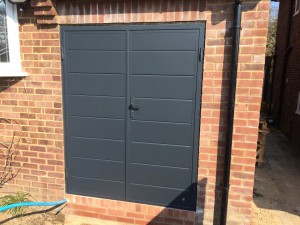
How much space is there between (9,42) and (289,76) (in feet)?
27.5

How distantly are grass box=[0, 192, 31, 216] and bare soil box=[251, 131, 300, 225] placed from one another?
10.0 feet

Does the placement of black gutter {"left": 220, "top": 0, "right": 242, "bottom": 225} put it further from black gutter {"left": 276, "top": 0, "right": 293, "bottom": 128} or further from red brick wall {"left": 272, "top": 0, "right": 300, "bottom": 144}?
black gutter {"left": 276, "top": 0, "right": 293, "bottom": 128}

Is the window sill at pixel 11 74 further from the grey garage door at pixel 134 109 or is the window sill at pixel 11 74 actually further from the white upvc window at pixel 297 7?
the white upvc window at pixel 297 7

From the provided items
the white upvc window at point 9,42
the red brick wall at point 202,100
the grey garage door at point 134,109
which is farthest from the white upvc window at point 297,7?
the white upvc window at point 9,42

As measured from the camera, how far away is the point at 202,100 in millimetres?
3150

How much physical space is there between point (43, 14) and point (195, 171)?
2541 mm

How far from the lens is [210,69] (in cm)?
307

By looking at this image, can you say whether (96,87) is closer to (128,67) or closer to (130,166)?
(128,67)

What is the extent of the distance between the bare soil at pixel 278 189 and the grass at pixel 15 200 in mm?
3057

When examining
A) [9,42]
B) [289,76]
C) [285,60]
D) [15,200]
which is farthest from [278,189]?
[285,60]

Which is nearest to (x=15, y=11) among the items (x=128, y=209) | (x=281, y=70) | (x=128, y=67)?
(x=128, y=67)

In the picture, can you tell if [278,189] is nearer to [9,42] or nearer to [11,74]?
[11,74]

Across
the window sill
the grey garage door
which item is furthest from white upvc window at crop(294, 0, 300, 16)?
the window sill

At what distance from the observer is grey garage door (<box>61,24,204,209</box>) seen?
319 cm
